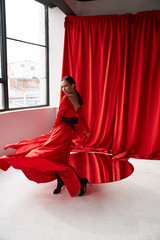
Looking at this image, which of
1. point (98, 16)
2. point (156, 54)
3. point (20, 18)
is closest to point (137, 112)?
point (156, 54)

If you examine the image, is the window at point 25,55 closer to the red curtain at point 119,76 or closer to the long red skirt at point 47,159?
the red curtain at point 119,76

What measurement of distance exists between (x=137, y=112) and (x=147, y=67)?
0.76 metres

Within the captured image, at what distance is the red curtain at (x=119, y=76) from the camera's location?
328 centimetres

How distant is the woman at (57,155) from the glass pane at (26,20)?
1.83 m

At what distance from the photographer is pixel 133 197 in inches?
84.5

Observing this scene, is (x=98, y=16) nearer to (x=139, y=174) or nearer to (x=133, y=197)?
(x=139, y=174)

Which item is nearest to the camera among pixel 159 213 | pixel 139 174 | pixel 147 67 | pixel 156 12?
pixel 159 213

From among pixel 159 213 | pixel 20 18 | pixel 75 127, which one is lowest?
pixel 159 213

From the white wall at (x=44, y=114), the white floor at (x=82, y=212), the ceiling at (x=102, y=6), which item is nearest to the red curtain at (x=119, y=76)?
the ceiling at (x=102, y=6)

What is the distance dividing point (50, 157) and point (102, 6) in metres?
2.96

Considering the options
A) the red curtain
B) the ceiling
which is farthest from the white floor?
the ceiling

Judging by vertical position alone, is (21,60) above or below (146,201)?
above

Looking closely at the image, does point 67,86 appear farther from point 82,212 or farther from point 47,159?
point 82,212

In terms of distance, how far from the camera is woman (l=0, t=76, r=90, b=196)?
1.87 meters
